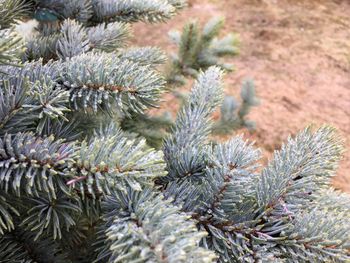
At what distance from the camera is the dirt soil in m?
2.85

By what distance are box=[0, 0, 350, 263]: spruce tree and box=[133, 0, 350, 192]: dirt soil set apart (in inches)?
70.8

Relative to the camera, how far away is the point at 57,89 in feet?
2.21

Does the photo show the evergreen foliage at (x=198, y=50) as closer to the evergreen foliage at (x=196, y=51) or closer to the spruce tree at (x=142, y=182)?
the evergreen foliage at (x=196, y=51)

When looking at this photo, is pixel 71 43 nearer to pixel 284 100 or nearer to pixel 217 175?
pixel 217 175

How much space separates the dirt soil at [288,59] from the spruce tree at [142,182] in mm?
1799

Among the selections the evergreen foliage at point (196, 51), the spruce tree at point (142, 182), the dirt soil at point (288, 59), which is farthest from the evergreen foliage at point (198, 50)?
the dirt soil at point (288, 59)

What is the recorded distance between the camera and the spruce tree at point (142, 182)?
565 millimetres

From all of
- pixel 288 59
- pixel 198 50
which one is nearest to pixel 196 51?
pixel 198 50

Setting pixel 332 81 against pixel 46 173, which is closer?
pixel 46 173

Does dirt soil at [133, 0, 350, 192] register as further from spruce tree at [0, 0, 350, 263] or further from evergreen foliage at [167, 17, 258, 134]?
spruce tree at [0, 0, 350, 263]

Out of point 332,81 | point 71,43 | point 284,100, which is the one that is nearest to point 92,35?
point 71,43

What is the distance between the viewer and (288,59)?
11.4 ft

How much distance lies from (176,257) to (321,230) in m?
0.27

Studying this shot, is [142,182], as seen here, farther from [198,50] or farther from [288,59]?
[288,59]
